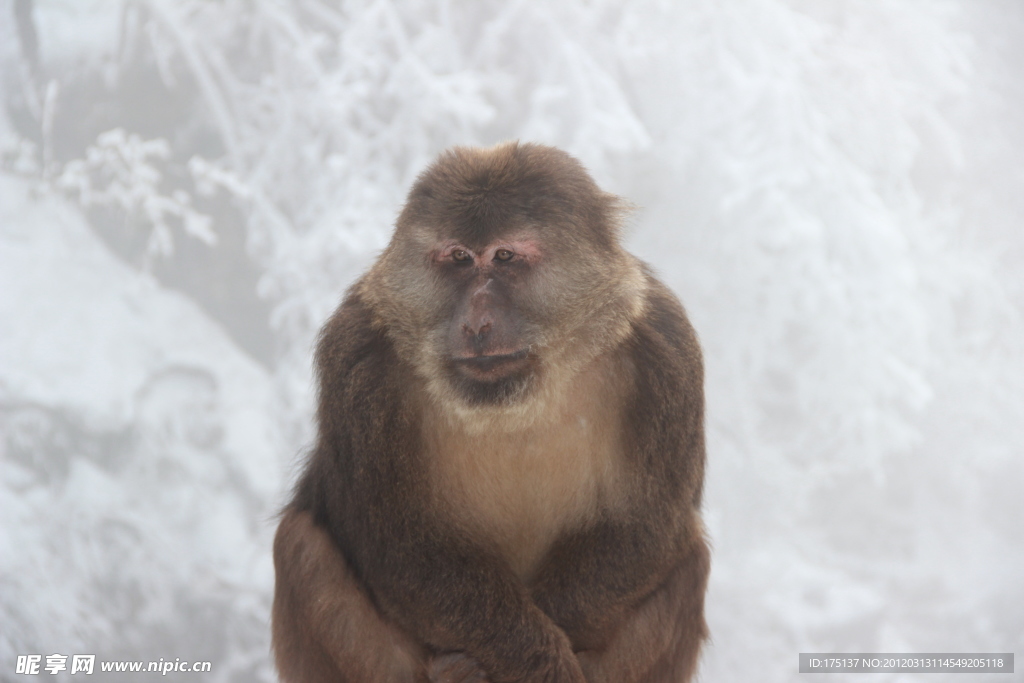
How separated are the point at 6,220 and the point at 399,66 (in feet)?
7.53

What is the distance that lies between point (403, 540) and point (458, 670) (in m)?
0.39

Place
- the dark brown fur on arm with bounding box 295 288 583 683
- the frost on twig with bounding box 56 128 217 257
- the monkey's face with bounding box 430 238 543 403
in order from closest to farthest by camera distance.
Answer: the monkey's face with bounding box 430 238 543 403
the dark brown fur on arm with bounding box 295 288 583 683
the frost on twig with bounding box 56 128 217 257

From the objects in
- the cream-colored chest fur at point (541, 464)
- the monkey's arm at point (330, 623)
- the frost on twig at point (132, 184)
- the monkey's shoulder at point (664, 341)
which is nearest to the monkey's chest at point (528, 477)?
the cream-colored chest fur at point (541, 464)

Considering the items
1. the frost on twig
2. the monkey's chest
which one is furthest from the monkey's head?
the frost on twig

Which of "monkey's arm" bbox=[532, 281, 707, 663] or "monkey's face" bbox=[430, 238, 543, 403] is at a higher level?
"monkey's face" bbox=[430, 238, 543, 403]

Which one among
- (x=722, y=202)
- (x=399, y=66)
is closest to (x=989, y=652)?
(x=722, y=202)

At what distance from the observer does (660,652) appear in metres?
2.77

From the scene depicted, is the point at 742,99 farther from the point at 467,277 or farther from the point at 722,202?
the point at 467,277

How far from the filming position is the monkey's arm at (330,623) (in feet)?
8.82

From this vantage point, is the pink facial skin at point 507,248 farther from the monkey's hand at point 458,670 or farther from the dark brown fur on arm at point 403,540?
the monkey's hand at point 458,670

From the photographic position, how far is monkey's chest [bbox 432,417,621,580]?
2732 mm

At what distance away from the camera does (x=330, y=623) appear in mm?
2715

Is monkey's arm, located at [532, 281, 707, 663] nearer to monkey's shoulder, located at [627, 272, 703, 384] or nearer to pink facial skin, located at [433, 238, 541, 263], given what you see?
monkey's shoulder, located at [627, 272, 703, 384]

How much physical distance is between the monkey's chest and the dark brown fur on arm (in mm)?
97
